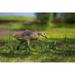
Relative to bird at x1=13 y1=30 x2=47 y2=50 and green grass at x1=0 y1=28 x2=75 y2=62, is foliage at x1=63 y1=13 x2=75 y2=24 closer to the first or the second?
green grass at x1=0 y1=28 x2=75 y2=62

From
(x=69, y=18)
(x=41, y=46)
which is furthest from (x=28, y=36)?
(x=69, y=18)

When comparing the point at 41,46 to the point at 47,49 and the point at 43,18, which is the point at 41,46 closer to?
the point at 47,49

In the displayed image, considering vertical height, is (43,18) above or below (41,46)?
above

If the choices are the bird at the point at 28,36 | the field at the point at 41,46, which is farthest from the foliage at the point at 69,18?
the bird at the point at 28,36

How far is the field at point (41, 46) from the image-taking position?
3137mm

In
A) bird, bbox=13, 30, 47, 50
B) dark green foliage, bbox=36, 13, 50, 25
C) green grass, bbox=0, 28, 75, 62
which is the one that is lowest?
green grass, bbox=0, 28, 75, 62

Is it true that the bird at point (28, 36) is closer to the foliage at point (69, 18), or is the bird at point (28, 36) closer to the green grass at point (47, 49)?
the green grass at point (47, 49)

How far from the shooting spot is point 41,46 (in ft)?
10.3

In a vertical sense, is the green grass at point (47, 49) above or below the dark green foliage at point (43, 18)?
below

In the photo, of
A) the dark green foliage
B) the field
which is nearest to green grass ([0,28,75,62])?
the field

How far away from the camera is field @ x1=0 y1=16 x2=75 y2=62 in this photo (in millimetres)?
3137
